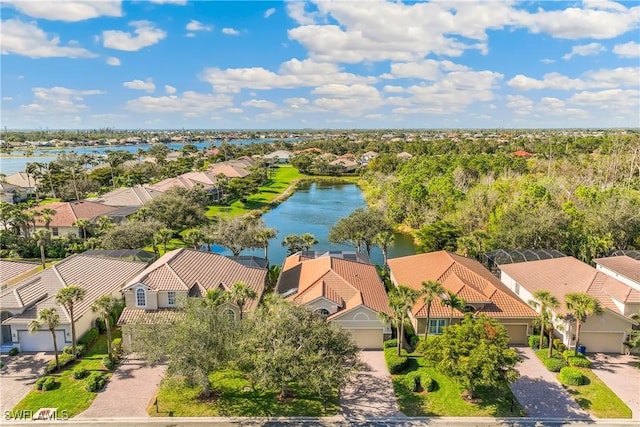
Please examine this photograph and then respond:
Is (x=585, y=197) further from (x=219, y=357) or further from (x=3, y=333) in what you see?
(x=3, y=333)

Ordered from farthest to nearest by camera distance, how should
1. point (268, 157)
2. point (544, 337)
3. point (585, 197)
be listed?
point (268, 157), point (585, 197), point (544, 337)

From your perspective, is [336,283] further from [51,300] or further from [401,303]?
[51,300]

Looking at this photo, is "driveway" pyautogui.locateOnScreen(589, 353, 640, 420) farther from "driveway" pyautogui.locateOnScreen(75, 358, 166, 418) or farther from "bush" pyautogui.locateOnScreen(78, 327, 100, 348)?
"bush" pyautogui.locateOnScreen(78, 327, 100, 348)

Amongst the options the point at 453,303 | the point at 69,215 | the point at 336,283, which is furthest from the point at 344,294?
the point at 69,215

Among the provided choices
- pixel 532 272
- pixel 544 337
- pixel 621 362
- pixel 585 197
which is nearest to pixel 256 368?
pixel 544 337

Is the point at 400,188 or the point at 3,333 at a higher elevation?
the point at 400,188

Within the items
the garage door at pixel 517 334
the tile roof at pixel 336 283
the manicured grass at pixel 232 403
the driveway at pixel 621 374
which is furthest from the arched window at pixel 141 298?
the driveway at pixel 621 374
